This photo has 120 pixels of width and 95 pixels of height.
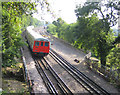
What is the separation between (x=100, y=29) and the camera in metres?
18.3

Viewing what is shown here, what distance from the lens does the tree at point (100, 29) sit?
17.7 meters

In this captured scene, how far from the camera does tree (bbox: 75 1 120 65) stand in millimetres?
17703

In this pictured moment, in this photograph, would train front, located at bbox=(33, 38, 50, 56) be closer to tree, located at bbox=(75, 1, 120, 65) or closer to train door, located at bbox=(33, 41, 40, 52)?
train door, located at bbox=(33, 41, 40, 52)

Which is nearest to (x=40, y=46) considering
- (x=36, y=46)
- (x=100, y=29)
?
(x=36, y=46)

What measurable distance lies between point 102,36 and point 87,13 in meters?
5.95

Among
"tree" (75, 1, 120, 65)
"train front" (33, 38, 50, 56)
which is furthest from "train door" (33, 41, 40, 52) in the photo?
"tree" (75, 1, 120, 65)

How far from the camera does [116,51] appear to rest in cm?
1652

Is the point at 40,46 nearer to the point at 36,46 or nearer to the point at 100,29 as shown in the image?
the point at 36,46

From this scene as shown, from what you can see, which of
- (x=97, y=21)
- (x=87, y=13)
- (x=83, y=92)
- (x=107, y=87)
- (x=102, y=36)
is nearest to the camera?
(x=83, y=92)

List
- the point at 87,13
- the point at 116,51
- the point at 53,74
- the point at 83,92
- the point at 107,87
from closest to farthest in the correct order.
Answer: the point at 83,92, the point at 107,87, the point at 53,74, the point at 116,51, the point at 87,13

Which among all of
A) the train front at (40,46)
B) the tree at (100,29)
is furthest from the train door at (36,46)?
the tree at (100,29)

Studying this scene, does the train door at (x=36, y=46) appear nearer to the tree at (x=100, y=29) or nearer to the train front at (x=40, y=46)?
the train front at (x=40, y=46)

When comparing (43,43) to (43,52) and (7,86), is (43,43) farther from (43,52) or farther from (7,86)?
(7,86)

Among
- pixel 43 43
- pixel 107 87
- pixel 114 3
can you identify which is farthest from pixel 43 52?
pixel 114 3
